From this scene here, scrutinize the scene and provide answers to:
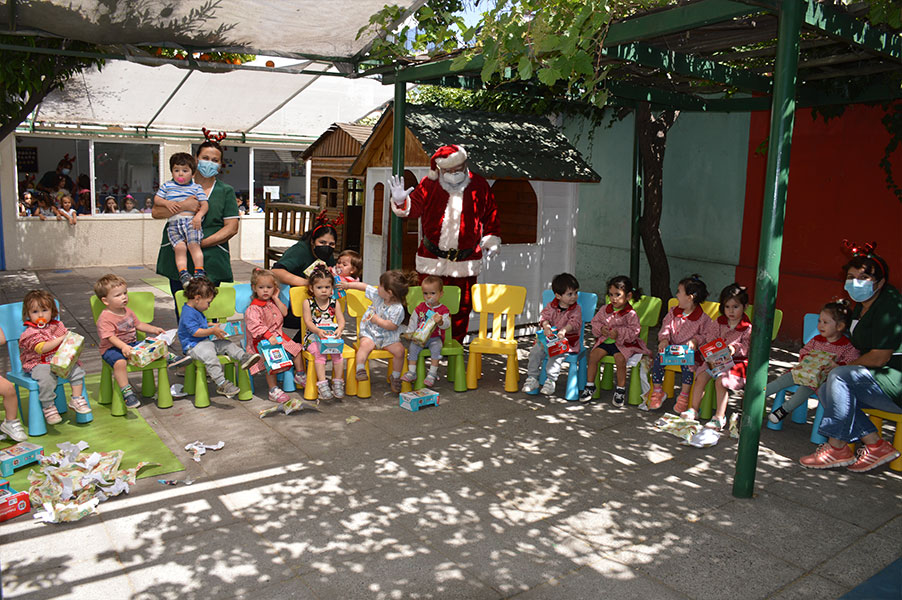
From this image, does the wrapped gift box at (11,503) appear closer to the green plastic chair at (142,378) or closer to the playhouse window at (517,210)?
the green plastic chair at (142,378)

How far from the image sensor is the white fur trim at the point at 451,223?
7.75m

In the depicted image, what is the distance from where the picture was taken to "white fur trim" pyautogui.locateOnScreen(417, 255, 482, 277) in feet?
25.5

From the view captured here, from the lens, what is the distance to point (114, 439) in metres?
5.45

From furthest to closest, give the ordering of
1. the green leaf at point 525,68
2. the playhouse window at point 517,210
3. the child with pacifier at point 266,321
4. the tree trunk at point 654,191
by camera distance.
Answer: the tree trunk at point 654,191
the playhouse window at point 517,210
the child with pacifier at point 266,321
the green leaf at point 525,68

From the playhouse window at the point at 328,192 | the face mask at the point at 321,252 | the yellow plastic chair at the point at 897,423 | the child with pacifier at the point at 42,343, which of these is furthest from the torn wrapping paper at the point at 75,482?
the playhouse window at the point at 328,192

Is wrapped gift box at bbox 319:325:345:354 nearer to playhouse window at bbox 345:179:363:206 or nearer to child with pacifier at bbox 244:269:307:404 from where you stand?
child with pacifier at bbox 244:269:307:404

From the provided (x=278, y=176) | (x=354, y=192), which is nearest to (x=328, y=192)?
(x=354, y=192)

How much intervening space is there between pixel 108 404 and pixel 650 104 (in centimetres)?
728

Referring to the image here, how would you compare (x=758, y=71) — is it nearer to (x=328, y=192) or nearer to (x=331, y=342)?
(x=331, y=342)

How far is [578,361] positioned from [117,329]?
401 centimetres

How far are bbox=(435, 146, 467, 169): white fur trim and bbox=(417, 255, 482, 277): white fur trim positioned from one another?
977 millimetres

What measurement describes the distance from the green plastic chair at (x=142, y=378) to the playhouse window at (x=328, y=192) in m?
7.30

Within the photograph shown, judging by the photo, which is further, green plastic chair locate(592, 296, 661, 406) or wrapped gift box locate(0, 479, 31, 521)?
green plastic chair locate(592, 296, 661, 406)

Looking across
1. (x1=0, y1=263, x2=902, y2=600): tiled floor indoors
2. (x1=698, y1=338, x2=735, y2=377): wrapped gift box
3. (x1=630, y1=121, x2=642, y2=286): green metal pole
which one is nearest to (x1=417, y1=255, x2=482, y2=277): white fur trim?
(x1=0, y1=263, x2=902, y2=600): tiled floor indoors
